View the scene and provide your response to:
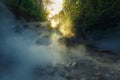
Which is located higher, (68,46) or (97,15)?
(97,15)

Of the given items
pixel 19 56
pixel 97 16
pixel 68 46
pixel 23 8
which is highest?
pixel 23 8

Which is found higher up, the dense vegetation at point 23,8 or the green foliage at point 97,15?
the dense vegetation at point 23,8

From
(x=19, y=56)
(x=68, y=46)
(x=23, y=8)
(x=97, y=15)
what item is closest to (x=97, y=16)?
(x=97, y=15)

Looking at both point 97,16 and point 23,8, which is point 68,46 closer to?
point 97,16

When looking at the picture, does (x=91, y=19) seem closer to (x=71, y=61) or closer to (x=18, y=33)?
(x=18, y=33)

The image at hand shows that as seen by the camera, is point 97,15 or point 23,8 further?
point 23,8

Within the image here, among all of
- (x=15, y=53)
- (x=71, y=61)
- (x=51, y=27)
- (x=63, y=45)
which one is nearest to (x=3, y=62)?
(x=15, y=53)

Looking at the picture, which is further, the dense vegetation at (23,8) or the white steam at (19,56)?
the dense vegetation at (23,8)

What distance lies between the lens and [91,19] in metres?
23.5

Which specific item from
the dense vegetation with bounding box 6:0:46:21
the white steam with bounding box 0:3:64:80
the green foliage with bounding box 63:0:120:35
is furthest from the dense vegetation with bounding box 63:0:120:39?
the dense vegetation with bounding box 6:0:46:21

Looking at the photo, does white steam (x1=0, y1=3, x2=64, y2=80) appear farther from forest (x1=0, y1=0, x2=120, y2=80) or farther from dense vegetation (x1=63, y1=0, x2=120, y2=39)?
dense vegetation (x1=63, y1=0, x2=120, y2=39)

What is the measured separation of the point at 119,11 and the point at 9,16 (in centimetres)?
1069

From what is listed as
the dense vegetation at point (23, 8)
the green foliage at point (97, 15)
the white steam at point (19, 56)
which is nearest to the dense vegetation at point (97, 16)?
the green foliage at point (97, 15)

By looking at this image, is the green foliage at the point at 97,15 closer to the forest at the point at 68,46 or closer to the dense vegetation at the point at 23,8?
the forest at the point at 68,46
